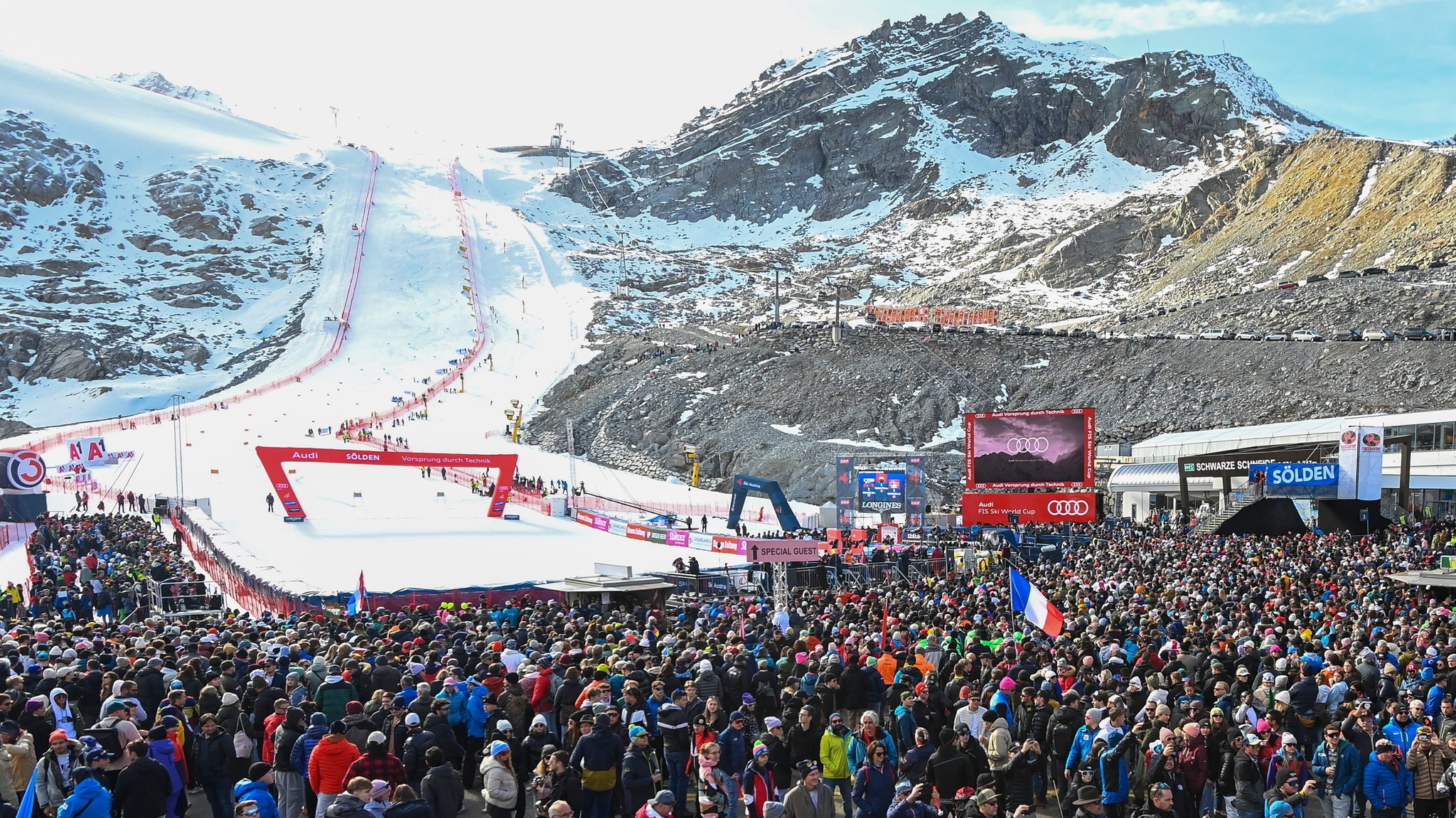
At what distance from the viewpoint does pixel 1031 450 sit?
3659cm

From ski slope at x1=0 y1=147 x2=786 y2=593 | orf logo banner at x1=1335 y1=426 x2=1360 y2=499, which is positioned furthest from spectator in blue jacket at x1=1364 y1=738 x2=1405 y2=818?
orf logo banner at x1=1335 y1=426 x2=1360 y2=499

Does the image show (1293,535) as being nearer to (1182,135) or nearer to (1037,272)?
(1037,272)

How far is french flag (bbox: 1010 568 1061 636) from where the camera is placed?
13.5 m

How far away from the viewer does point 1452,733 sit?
9.91 metres

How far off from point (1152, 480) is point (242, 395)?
50.6 metres

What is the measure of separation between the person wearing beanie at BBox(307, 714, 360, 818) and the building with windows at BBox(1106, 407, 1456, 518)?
115 feet

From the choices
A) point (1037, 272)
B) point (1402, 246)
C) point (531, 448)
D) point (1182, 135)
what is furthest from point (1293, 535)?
point (1182, 135)

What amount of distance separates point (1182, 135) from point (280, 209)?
98874 mm

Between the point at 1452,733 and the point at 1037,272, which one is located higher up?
the point at 1037,272

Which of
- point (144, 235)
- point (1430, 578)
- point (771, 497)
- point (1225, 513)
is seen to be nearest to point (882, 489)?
point (771, 497)

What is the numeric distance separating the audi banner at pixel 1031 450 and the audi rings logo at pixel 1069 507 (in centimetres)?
139

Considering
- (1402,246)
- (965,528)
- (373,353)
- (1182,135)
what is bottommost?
(965,528)

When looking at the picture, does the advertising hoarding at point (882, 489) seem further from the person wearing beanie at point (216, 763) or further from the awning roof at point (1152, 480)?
the person wearing beanie at point (216, 763)

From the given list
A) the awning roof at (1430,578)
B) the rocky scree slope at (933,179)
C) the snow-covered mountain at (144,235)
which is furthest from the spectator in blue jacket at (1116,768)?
the rocky scree slope at (933,179)
